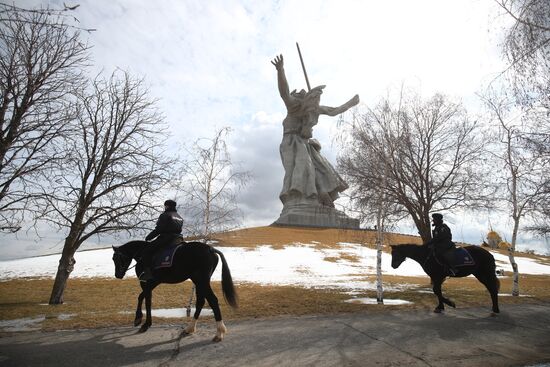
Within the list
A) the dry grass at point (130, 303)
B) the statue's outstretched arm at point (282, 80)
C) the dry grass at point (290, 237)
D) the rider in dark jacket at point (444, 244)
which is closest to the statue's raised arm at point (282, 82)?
the statue's outstretched arm at point (282, 80)

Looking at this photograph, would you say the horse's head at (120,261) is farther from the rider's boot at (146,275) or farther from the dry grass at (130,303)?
the dry grass at (130,303)

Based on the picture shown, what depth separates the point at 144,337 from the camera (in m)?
6.70

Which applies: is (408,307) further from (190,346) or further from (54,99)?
(54,99)

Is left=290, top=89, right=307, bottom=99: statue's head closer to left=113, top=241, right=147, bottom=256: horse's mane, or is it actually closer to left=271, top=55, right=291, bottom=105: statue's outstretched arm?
left=271, top=55, right=291, bottom=105: statue's outstretched arm

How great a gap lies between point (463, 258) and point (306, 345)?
232 inches

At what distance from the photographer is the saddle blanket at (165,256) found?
7.11 m

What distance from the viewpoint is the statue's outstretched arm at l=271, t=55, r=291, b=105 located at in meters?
35.9

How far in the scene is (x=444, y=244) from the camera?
31.7 ft

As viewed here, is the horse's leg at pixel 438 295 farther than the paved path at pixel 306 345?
Yes

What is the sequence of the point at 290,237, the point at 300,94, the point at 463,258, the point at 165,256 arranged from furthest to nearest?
the point at 300,94
the point at 290,237
the point at 463,258
the point at 165,256

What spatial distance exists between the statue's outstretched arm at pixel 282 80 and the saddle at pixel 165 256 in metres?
31.9

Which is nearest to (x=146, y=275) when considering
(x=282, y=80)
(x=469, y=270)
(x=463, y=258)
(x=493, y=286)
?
(x=463, y=258)

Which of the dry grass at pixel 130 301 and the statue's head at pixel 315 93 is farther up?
the statue's head at pixel 315 93

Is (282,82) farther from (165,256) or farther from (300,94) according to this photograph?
(165,256)
